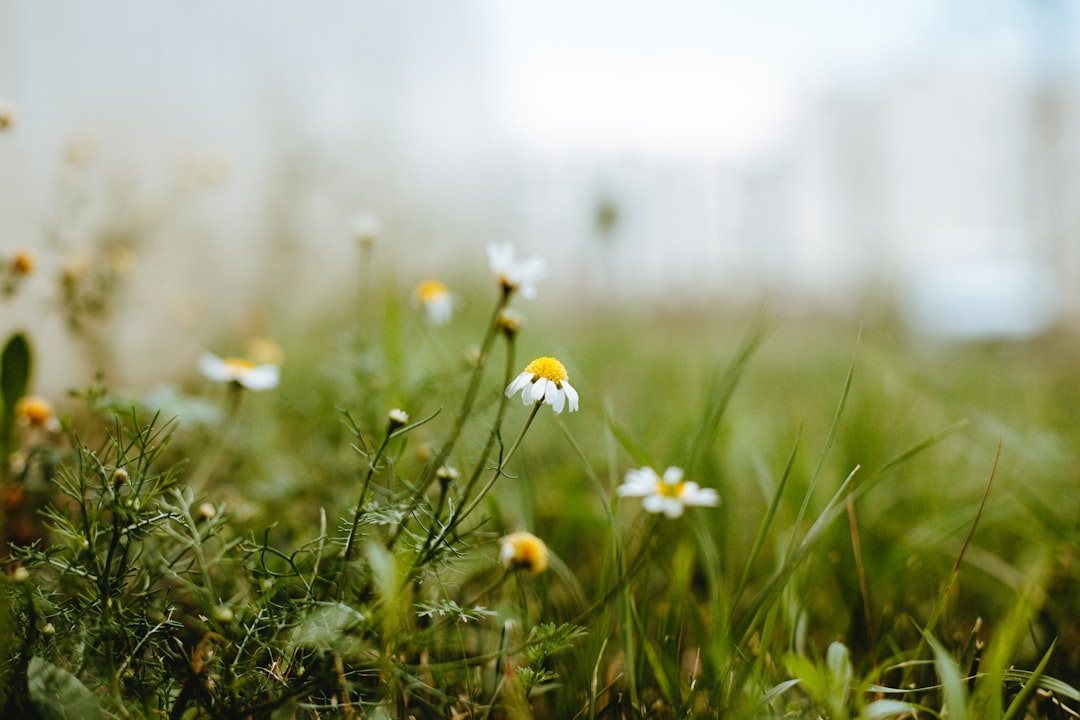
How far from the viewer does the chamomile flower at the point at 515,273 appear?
62cm

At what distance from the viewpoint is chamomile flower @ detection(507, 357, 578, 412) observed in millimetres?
528

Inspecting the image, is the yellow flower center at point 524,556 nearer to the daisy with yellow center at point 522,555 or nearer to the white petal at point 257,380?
the daisy with yellow center at point 522,555

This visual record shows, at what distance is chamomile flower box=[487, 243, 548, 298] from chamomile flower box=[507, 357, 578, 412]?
8 centimetres

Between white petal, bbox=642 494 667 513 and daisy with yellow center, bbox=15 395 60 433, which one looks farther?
daisy with yellow center, bbox=15 395 60 433

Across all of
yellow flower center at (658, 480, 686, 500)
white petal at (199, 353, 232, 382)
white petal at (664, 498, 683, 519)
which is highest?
white petal at (199, 353, 232, 382)

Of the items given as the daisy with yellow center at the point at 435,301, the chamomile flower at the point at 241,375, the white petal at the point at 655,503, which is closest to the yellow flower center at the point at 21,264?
the chamomile flower at the point at 241,375

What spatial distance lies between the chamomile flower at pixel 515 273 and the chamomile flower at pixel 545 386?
8 cm

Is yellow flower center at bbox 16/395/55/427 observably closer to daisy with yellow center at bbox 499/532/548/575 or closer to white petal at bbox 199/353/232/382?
white petal at bbox 199/353/232/382

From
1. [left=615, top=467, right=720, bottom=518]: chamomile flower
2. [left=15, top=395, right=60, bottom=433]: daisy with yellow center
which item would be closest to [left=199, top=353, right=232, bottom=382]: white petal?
[left=15, top=395, right=60, bottom=433]: daisy with yellow center

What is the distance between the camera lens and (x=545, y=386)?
53 centimetres

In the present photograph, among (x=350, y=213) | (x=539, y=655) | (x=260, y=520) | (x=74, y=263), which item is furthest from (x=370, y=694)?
(x=350, y=213)

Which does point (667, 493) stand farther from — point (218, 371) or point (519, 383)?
point (218, 371)

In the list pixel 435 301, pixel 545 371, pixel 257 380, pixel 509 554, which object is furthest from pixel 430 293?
pixel 509 554

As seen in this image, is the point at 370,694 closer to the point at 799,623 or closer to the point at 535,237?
the point at 799,623
